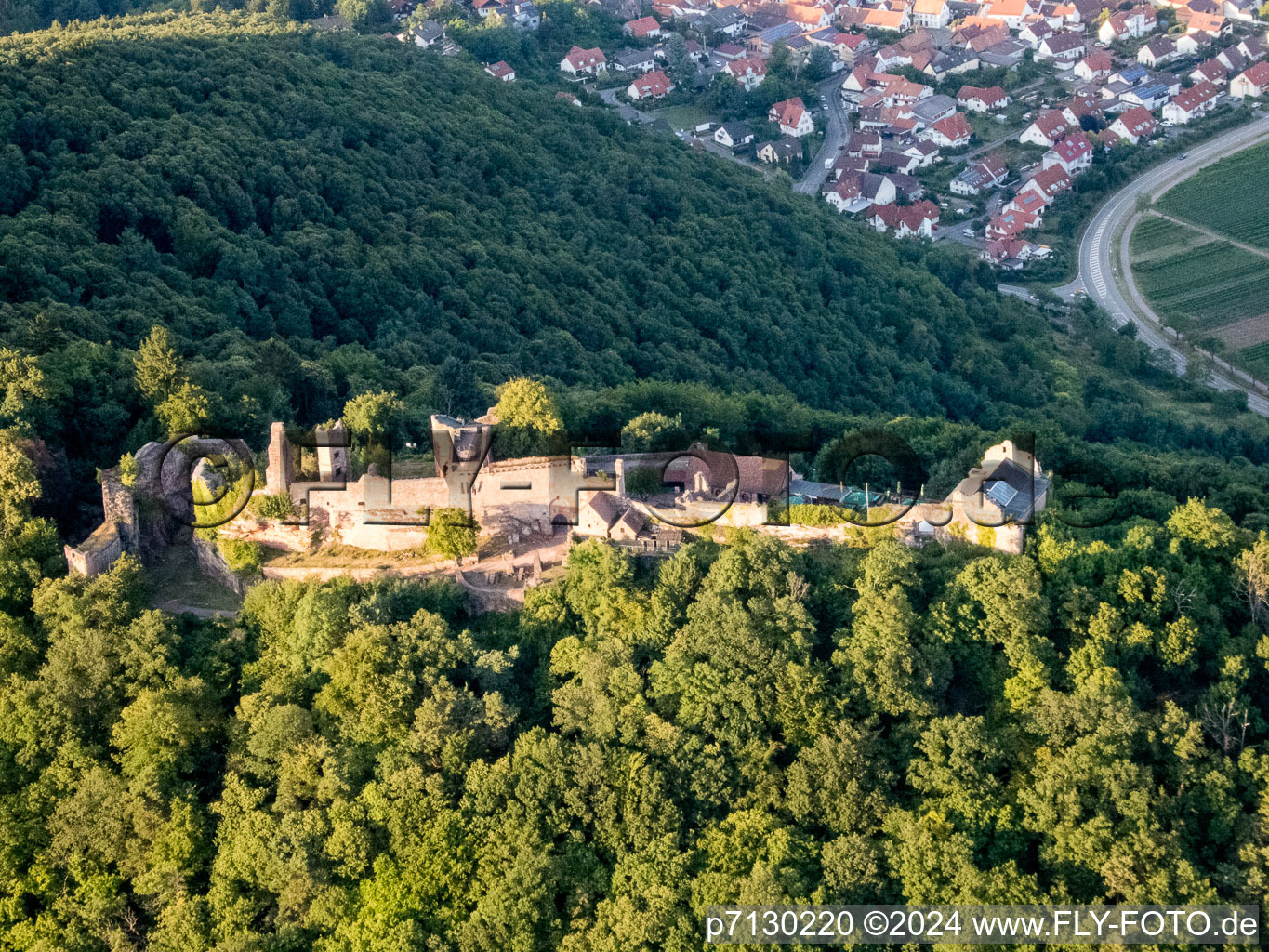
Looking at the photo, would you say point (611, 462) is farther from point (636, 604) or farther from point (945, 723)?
point (945, 723)

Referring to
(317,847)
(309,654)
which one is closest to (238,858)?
(317,847)

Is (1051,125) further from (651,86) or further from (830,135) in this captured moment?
(651,86)

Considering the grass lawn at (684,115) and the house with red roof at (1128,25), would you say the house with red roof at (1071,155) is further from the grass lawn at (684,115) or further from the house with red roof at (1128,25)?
the house with red roof at (1128,25)

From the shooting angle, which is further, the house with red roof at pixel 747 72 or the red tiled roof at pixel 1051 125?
the house with red roof at pixel 747 72

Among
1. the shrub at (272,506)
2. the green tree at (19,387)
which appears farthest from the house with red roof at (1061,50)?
the green tree at (19,387)

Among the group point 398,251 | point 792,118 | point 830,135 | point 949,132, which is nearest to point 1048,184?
point 949,132

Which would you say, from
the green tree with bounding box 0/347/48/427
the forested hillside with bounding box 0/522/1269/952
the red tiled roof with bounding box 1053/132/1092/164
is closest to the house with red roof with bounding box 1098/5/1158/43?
the red tiled roof with bounding box 1053/132/1092/164
